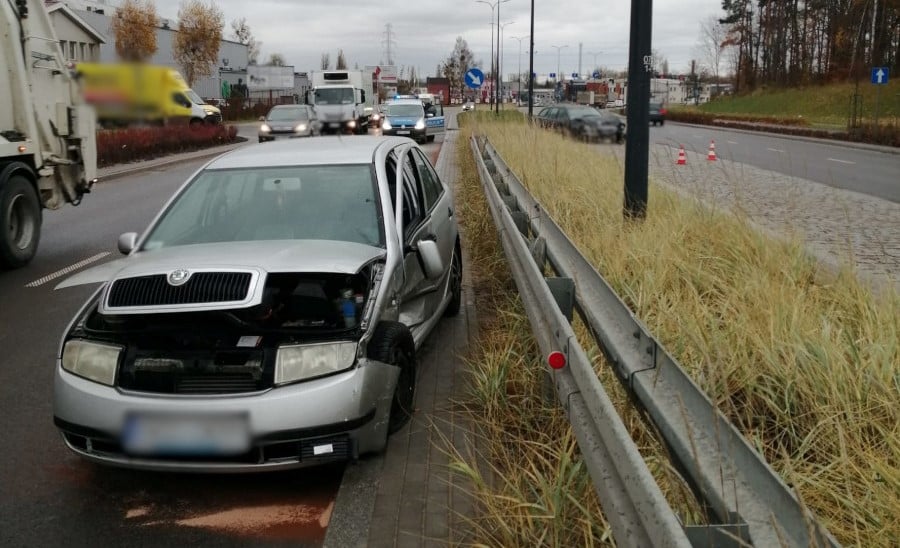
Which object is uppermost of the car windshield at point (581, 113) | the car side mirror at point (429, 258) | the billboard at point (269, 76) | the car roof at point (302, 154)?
the billboard at point (269, 76)

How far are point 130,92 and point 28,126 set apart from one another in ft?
26.1

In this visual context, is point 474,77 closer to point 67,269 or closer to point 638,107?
point 67,269

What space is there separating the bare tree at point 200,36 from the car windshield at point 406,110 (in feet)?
95.1

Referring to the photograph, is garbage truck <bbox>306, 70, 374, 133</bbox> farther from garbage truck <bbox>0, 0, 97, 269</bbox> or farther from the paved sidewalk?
the paved sidewalk

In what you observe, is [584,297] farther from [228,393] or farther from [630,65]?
[630,65]

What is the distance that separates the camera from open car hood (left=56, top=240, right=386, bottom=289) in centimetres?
431

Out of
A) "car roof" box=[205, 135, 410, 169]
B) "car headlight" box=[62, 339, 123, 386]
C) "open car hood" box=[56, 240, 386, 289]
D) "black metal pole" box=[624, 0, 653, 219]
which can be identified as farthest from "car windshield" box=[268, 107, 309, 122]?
"car headlight" box=[62, 339, 123, 386]

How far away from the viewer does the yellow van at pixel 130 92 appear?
2.44 meters

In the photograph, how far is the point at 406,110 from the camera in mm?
34844

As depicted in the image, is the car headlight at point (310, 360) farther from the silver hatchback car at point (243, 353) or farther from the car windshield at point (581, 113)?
the car windshield at point (581, 113)

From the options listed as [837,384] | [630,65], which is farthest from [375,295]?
[630,65]

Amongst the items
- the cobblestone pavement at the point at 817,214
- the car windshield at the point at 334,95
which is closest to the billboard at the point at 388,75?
the car windshield at the point at 334,95

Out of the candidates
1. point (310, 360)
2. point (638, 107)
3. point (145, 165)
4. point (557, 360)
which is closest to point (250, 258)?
point (310, 360)

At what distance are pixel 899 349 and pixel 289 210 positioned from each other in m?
3.45
